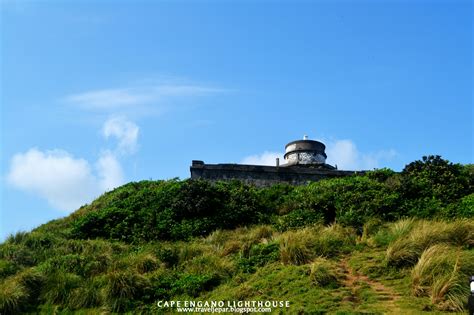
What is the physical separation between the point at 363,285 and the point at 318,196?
708 cm

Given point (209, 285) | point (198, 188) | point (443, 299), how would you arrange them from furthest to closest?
point (198, 188) → point (209, 285) → point (443, 299)

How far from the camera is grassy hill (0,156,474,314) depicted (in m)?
9.66

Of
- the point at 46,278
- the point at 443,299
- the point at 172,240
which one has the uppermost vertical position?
the point at 172,240

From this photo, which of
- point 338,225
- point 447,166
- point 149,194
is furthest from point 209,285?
point 447,166

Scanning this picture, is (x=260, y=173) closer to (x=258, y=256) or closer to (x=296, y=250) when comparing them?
(x=258, y=256)

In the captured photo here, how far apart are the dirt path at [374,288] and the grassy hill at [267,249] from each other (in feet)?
0.07

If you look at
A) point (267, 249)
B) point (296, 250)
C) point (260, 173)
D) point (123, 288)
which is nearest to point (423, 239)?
A: point (296, 250)

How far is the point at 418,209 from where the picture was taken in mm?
15289

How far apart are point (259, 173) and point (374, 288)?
1259 cm

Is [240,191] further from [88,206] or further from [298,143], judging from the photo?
[298,143]

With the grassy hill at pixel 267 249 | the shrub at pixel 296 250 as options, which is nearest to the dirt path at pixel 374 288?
the grassy hill at pixel 267 249

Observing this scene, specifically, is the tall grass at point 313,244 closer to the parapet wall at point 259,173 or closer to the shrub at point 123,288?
the shrub at point 123,288

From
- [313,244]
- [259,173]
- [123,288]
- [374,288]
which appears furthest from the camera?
[259,173]

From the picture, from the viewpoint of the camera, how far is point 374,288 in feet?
32.1
